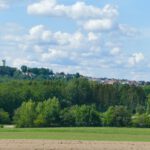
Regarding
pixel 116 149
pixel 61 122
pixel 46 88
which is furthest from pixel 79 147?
pixel 46 88

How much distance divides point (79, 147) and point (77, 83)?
423ft

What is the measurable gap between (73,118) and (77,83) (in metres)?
59.9

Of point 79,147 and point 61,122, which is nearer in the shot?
point 79,147

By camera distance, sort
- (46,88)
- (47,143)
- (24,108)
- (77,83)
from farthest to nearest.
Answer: (77,83)
(46,88)
(24,108)
(47,143)

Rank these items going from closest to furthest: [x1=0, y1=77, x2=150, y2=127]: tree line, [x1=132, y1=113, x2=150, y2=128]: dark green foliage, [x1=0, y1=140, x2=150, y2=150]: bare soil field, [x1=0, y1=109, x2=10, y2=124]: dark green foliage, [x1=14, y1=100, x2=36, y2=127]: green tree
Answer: [x1=0, y1=140, x2=150, y2=150]: bare soil field
[x1=14, y1=100, x2=36, y2=127]: green tree
[x1=132, y1=113, x2=150, y2=128]: dark green foliage
[x1=0, y1=77, x2=150, y2=127]: tree line
[x1=0, y1=109, x2=10, y2=124]: dark green foliage

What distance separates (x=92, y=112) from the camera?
371ft

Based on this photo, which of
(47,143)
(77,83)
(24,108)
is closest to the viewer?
(47,143)

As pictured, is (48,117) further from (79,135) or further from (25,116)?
→ (79,135)

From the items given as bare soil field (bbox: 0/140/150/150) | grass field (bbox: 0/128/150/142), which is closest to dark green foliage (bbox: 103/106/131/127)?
grass field (bbox: 0/128/150/142)

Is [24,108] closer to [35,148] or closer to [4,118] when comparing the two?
[4,118]

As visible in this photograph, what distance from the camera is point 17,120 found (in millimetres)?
110312

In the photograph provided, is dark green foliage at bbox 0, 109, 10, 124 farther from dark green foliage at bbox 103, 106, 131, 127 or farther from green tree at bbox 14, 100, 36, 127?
dark green foliage at bbox 103, 106, 131, 127

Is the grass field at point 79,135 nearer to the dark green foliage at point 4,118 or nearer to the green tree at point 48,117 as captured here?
the green tree at point 48,117

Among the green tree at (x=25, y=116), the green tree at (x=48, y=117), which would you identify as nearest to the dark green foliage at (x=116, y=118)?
the green tree at (x=48, y=117)
